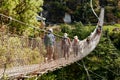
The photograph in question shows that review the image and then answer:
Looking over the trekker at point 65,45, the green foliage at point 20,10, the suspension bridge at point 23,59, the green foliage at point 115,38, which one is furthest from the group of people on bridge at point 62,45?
the green foliage at point 115,38

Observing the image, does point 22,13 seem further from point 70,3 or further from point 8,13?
point 70,3

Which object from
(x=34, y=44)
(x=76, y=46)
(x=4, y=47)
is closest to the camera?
(x=4, y=47)

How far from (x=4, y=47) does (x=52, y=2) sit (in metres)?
22.8

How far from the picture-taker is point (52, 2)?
32.5 meters

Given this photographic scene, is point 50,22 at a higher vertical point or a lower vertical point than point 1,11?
lower

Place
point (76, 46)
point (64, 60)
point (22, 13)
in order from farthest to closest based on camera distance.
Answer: point (22, 13)
point (76, 46)
point (64, 60)

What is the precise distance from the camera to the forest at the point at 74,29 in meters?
15.7

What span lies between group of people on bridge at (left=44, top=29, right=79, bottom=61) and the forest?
20cm

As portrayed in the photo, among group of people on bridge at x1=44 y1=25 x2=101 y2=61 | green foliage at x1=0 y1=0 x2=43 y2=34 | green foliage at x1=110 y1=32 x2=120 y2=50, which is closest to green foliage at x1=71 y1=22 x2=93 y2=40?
green foliage at x1=110 y1=32 x2=120 y2=50

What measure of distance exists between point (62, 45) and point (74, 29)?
12224 millimetres

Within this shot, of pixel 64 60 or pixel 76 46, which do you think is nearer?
pixel 64 60

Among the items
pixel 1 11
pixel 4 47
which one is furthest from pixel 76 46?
pixel 4 47

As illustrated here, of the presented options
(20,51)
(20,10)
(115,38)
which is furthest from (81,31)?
(20,51)

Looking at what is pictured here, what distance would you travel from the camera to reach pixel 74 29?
23.9m
